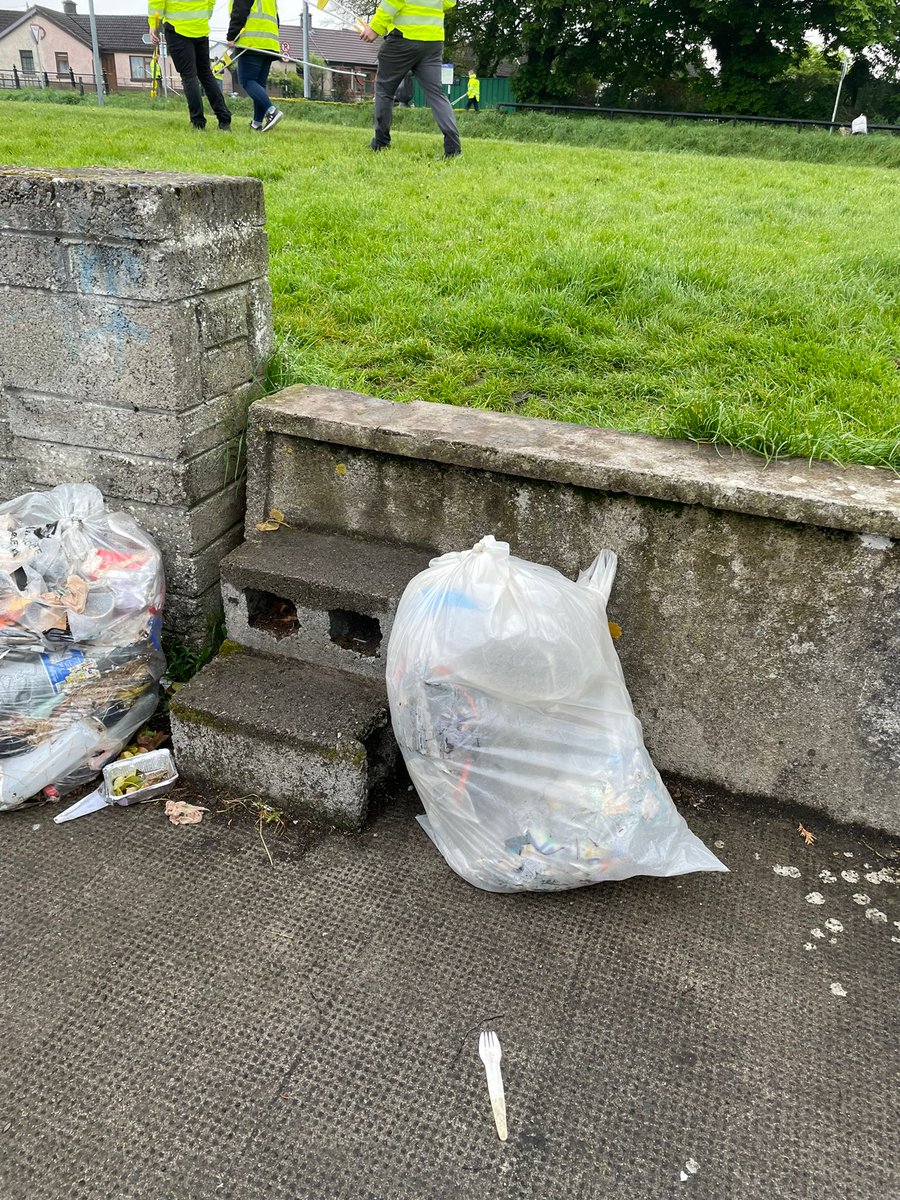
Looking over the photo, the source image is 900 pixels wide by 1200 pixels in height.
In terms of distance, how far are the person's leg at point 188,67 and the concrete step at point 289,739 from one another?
8004mm

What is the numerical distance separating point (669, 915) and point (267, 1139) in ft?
3.51

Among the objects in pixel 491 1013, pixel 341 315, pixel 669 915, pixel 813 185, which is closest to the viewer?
pixel 491 1013

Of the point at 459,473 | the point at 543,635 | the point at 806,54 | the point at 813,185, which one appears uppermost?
the point at 806,54

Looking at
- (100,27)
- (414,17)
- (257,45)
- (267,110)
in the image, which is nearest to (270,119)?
(267,110)

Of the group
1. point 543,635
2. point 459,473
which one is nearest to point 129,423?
point 459,473

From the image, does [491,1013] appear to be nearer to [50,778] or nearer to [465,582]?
[465,582]

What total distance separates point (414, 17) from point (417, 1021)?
7.88 meters

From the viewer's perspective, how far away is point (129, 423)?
2531 millimetres

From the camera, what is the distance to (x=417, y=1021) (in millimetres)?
1871

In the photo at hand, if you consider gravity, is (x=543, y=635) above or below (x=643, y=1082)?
above

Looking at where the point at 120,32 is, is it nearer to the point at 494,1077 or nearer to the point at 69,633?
the point at 69,633

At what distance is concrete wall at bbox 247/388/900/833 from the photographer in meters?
2.22

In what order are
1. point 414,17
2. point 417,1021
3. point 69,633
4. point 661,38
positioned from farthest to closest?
1. point 661,38
2. point 414,17
3. point 69,633
4. point 417,1021

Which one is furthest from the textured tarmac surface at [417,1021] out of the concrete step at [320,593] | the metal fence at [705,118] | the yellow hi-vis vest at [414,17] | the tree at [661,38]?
the tree at [661,38]
